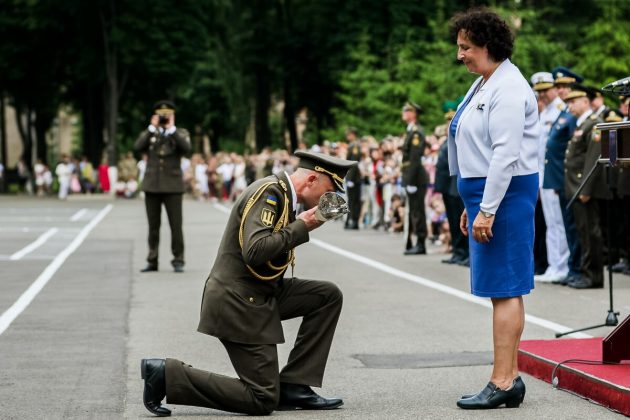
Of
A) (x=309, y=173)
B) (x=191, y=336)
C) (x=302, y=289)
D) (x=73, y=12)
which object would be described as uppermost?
(x=73, y=12)

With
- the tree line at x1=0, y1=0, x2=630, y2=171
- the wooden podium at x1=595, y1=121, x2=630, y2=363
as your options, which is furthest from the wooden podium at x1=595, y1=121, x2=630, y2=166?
the tree line at x1=0, y1=0, x2=630, y2=171

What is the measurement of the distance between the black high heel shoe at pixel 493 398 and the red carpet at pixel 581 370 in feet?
1.47

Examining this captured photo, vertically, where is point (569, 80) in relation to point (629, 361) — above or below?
above

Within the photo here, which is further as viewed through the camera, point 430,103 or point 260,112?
point 260,112

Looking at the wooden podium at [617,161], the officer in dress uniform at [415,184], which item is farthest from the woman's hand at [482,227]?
the officer in dress uniform at [415,184]

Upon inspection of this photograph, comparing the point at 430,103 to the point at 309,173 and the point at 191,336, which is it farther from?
the point at 309,173

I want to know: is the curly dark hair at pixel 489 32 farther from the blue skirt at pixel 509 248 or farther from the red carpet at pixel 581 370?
the red carpet at pixel 581 370

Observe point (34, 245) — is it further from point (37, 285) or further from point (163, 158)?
point (37, 285)

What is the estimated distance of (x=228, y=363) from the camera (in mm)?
9086

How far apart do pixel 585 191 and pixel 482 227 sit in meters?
7.25

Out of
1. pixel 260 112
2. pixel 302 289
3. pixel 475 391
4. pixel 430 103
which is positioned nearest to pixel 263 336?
pixel 302 289

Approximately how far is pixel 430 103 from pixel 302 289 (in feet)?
109

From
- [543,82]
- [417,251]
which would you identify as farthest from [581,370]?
[417,251]

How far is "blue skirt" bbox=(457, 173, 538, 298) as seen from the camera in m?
7.23
